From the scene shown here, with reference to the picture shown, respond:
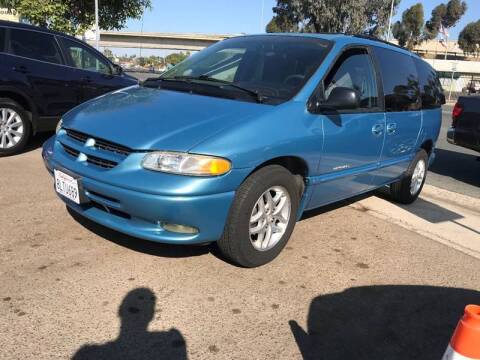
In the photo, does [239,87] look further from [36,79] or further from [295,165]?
[36,79]

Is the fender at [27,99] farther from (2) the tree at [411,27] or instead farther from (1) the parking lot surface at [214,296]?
(2) the tree at [411,27]

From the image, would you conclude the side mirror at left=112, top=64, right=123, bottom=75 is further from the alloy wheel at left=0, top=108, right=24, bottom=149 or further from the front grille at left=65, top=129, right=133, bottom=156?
the front grille at left=65, top=129, right=133, bottom=156

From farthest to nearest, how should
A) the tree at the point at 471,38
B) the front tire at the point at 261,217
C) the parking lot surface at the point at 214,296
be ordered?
the tree at the point at 471,38 → the front tire at the point at 261,217 → the parking lot surface at the point at 214,296

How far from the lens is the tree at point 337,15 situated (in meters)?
41.8

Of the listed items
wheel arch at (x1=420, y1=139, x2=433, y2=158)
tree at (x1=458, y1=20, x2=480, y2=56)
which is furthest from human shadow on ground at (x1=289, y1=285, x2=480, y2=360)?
tree at (x1=458, y1=20, x2=480, y2=56)

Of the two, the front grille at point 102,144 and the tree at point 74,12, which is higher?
the tree at point 74,12

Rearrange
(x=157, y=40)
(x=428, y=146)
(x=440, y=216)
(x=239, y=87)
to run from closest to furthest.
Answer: (x=239, y=87)
(x=440, y=216)
(x=428, y=146)
(x=157, y=40)

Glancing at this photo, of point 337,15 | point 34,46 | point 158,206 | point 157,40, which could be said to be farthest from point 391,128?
point 157,40

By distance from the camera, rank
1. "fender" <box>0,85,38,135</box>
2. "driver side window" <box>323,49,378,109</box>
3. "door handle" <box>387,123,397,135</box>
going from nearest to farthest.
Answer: "driver side window" <box>323,49,378,109</box>, "door handle" <box>387,123,397,135</box>, "fender" <box>0,85,38,135</box>

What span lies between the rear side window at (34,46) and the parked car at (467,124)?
6243mm

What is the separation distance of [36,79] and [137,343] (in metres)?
5.01

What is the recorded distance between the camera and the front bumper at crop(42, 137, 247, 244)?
2.99 metres

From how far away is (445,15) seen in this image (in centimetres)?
9375

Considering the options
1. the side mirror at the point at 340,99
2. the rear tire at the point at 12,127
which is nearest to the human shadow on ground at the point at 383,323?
the side mirror at the point at 340,99
